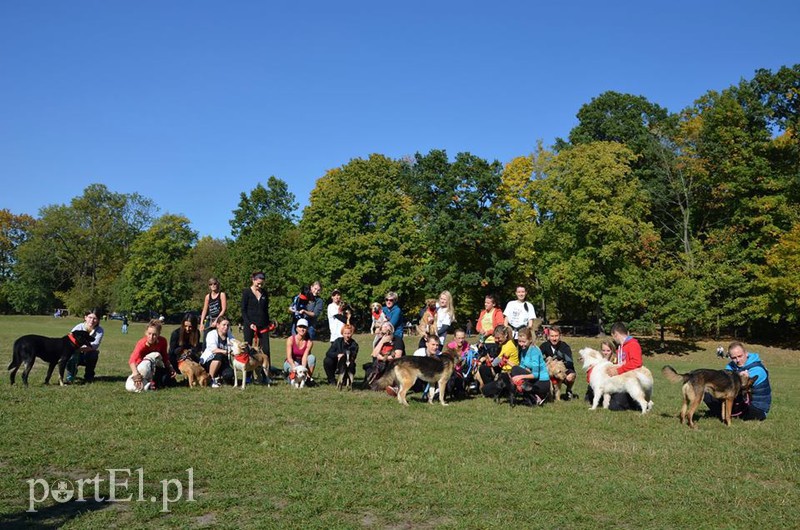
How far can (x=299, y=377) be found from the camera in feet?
39.8

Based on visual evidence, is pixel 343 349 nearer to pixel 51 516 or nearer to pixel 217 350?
pixel 217 350

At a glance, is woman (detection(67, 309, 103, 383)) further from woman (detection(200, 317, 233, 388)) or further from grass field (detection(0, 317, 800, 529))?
woman (detection(200, 317, 233, 388))

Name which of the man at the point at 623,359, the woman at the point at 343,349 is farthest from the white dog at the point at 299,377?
the man at the point at 623,359

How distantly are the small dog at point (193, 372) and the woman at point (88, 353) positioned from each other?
1754 mm

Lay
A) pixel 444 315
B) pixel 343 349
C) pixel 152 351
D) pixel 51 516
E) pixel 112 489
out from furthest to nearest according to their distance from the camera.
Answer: pixel 444 315 < pixel 343 349 < pixel 152 351 < pixel 112 489 < pixel 51 516

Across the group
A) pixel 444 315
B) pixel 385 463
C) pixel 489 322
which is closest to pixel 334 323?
pixel 444 315

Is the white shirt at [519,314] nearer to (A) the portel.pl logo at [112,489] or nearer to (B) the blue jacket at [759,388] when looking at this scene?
(B) the blue jacket at [759,388]

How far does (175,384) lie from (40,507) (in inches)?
274

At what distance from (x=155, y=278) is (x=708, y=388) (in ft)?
196

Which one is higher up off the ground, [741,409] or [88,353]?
[88,353]

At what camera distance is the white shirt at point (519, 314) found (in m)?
12.2

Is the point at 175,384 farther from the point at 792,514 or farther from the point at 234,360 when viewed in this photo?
the point at 792,514

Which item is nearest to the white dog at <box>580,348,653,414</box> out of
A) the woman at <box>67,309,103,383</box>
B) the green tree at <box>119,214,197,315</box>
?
the woman at <box>67,309,103,383</box>

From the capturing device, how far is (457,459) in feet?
21.8
